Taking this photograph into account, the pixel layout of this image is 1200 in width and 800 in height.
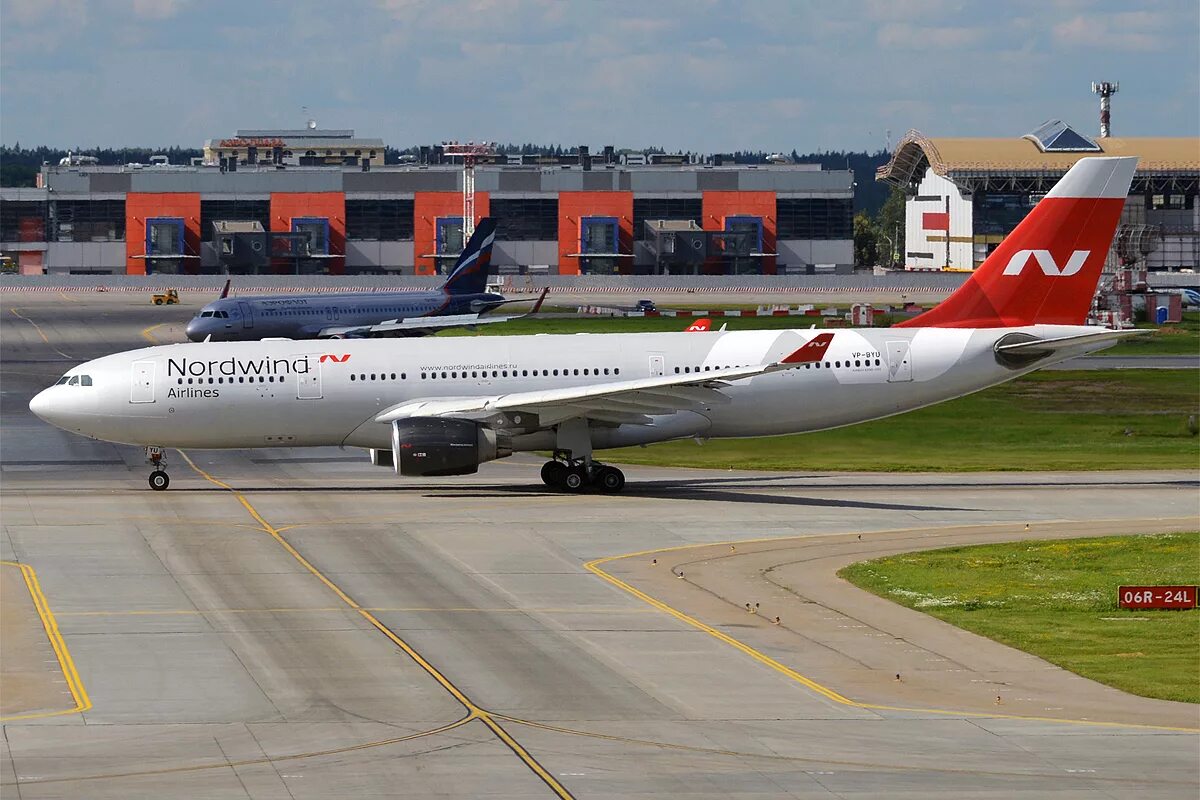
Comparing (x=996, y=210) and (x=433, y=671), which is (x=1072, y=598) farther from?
(x=996, y=210)

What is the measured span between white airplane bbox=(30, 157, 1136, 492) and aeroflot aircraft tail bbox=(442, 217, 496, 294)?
196 ft

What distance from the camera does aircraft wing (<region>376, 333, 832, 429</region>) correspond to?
46.0 meters

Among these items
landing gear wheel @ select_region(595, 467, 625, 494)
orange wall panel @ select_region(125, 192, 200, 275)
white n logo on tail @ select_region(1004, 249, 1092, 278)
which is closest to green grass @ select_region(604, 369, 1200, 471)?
white n logo on tail @ select_region(1004, 249, 1092, 278)

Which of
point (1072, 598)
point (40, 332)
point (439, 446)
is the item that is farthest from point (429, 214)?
point (1072, 598)

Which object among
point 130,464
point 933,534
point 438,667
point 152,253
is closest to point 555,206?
point 152,253

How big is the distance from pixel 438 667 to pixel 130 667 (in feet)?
16.3

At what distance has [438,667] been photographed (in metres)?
27.5

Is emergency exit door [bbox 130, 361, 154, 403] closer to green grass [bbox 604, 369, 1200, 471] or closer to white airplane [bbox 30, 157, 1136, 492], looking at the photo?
white airplane [bbox 30, 157, 1136, 492]

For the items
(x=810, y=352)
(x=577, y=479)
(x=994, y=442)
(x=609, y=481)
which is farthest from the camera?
(x=994, y=442)

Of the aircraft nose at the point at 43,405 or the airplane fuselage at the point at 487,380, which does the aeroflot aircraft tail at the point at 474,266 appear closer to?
the airplane fuselage at the point at 487,380

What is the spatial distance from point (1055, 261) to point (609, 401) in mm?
14448

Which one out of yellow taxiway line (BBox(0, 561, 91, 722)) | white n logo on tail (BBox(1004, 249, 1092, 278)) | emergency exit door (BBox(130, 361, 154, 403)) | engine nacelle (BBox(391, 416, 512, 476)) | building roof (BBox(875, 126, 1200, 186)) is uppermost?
building roof (BBox(875, 126, 1200, 186))

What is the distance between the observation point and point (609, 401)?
4709 cm

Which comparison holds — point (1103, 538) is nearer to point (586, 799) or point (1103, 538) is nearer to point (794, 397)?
point (794, 397)
